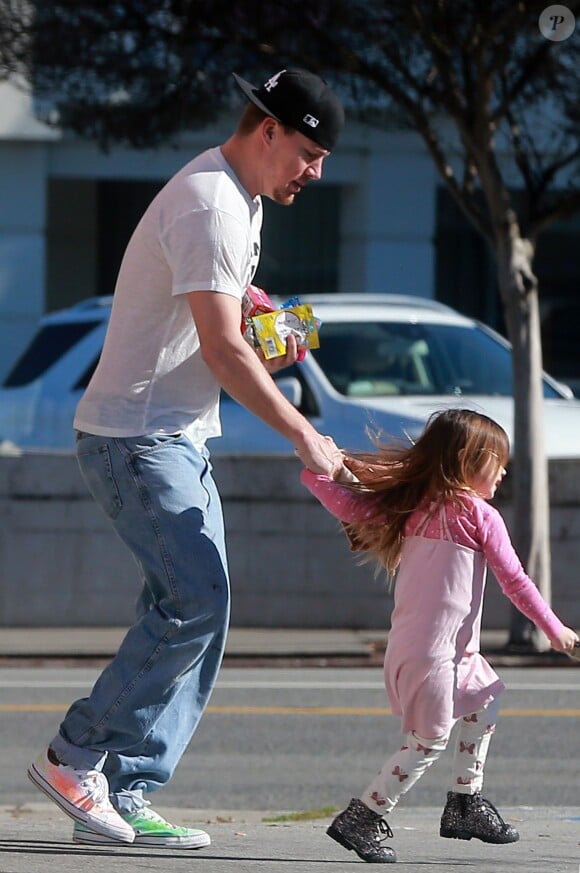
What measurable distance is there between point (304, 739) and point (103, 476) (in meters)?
3.58

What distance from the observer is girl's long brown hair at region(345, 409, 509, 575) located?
4.23 metres

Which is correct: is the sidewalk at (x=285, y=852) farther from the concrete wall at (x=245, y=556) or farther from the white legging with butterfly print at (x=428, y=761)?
the concrete wall at (x=245, y=556)

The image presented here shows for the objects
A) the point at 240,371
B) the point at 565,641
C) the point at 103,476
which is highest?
the point at 240,371

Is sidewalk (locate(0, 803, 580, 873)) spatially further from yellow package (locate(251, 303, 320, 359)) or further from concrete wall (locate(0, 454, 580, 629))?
concrete wall (locate(0, 454, 580, 629))

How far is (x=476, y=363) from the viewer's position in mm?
11719

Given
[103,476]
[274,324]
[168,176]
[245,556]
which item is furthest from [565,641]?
[168,176]

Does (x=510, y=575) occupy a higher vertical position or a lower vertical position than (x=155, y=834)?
higher

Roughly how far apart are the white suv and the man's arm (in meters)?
6.87

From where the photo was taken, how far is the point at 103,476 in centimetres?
414

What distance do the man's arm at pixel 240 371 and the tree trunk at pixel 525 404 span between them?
6261 millimetres

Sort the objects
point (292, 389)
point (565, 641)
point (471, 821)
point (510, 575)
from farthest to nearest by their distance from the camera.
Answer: point (292, 389), point (471, 821), point (510, 575), point (565, 641)

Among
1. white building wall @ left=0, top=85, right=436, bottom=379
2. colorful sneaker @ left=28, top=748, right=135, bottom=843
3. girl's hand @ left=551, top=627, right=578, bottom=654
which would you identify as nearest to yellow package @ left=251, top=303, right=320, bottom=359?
girl's hand @ left=551, top=627, right=578, bottom=654

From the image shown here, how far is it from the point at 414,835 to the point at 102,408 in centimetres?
169

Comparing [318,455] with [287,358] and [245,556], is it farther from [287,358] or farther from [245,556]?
[245,556]
